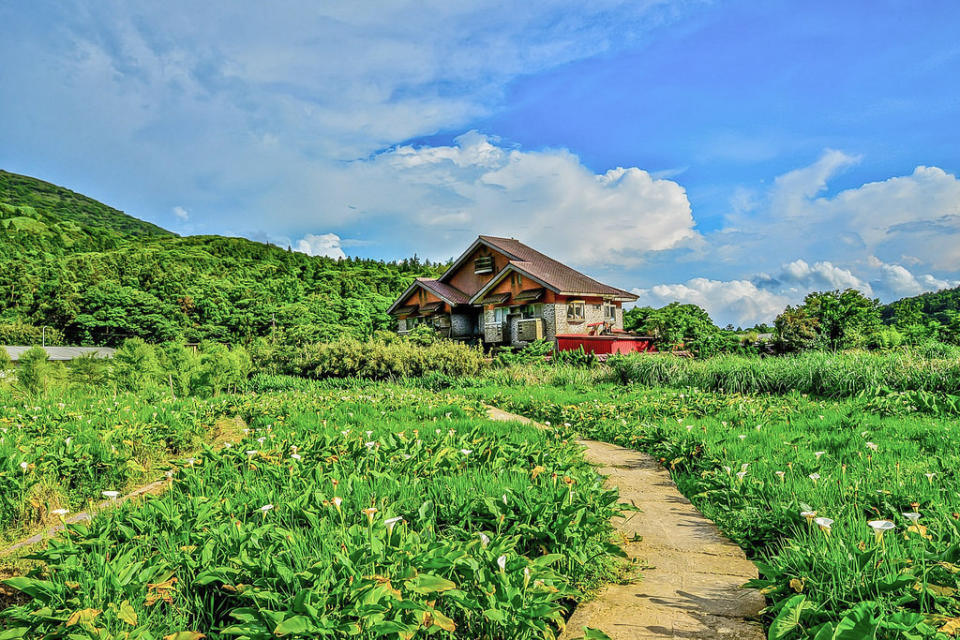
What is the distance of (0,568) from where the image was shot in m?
3.62

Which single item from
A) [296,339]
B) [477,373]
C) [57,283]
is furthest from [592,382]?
[57,283]

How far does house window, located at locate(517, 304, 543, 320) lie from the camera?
28984 mm

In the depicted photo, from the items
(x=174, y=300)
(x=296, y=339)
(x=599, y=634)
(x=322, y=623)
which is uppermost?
(x=174, y=300)

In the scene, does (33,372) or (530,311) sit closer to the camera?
(33,372)

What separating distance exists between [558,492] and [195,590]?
2111 millimetres

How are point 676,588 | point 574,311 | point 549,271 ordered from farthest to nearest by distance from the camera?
1. point 549,271
2. point 574,311
3. point 676,588

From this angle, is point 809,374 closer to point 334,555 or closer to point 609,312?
point 334,555

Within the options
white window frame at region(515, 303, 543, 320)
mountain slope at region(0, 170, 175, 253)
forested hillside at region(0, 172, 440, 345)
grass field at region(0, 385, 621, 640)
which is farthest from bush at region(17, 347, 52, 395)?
mountain slope at region(0, 170, 175, 253)

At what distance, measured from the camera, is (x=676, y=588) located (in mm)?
3029

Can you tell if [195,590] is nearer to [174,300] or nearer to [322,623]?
[322,623]

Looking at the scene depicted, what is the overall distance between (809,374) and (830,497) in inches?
362

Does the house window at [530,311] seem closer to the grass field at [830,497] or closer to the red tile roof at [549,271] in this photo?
the red tile roof at [549,271]

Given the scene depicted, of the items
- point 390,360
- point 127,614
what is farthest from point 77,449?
point 390,360

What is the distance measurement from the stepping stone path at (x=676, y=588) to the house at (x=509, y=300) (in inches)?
921
